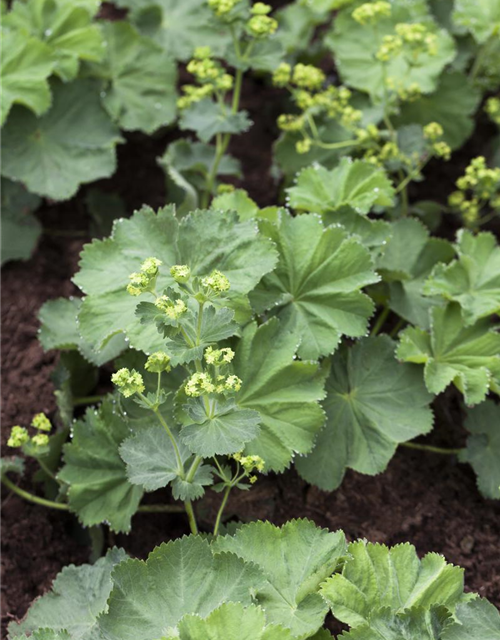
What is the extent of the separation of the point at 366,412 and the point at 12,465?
3.40ft

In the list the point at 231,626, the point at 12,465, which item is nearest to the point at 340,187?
the point at 12,465

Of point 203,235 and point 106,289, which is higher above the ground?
point 203,235

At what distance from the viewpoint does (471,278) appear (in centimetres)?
254

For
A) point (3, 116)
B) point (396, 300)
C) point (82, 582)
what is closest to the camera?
point (82, 582)

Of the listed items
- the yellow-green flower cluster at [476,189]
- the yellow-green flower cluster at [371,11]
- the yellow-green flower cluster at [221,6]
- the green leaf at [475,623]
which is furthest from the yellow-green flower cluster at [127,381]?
the yellow-green flower cluster at [371,11]

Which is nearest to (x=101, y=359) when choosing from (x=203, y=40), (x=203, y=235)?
(x=203, y=235)

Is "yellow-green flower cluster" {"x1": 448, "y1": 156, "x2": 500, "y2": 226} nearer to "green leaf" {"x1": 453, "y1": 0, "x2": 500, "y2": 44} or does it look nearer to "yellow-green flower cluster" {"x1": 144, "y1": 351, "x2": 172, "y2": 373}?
"green leaf" {"x1": 453, "y1": 0, "x2": 500, "y2": 44}

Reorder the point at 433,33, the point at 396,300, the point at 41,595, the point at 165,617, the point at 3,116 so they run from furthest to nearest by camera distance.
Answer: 1. the point at 433,33
2. the point at 3,116
3. the point at 396,300
4. the point at 41,595
5. the point at 165,617

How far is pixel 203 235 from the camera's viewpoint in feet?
7.48

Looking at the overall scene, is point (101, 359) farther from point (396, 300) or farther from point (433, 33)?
point (433, 33)

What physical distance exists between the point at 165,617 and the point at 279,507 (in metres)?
0.65

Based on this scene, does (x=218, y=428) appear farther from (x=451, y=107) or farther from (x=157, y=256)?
(x=451, y=107)

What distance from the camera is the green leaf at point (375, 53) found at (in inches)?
128

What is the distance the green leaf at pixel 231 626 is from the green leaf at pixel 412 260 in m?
1.18
